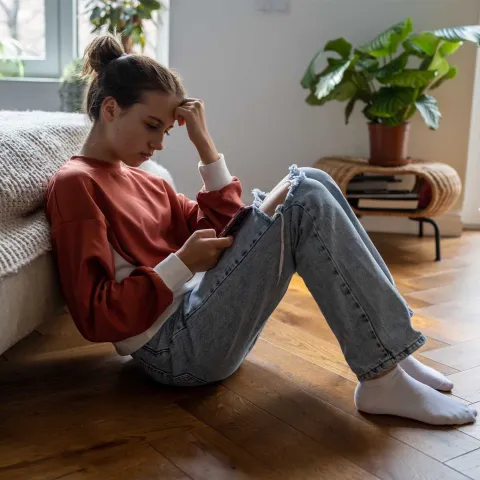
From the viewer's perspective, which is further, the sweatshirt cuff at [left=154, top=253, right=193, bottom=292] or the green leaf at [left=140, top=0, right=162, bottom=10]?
the green leaf at [left=140, top=0, right=162, bottom=10]

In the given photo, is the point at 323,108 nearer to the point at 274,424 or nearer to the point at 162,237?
the point at 162,237

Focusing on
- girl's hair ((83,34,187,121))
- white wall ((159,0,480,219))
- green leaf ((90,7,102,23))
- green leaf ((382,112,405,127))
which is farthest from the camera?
white wall ((159,0,480,219))

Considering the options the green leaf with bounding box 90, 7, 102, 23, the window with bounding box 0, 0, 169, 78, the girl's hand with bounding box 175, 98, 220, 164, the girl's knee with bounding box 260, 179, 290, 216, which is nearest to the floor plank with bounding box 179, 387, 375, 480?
the girl's knee with bounding box 260, 179, 290, 216

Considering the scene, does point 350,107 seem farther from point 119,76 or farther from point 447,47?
point 119,76

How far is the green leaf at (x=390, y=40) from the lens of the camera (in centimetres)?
267

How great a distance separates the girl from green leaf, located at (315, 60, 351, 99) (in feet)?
4.05

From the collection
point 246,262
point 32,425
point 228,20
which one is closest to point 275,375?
point 246,262

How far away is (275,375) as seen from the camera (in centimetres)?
153

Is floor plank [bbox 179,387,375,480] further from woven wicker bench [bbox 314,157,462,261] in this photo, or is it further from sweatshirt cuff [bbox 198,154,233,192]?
woven wicker bench [bbox 314,157,462,261]

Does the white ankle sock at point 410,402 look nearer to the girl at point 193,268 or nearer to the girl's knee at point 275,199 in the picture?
the girl at point 193,268

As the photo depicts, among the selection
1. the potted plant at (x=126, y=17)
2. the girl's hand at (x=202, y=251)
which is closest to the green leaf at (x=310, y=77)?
the potted plant at (x=126, y=17)

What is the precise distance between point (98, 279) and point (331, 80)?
1.60 metres

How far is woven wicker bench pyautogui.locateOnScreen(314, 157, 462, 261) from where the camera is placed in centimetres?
268

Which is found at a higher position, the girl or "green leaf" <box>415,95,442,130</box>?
"green leaf" <box>415,95,442,130</box>
